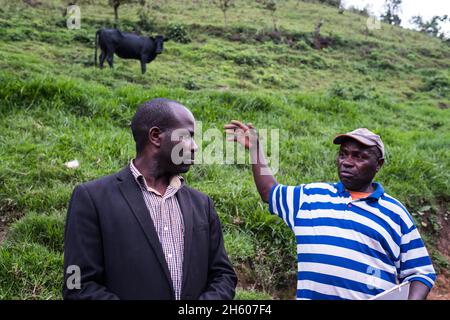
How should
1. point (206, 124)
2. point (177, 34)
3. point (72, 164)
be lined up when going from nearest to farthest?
point (72, 164), point (206, 124), point (177, 34)

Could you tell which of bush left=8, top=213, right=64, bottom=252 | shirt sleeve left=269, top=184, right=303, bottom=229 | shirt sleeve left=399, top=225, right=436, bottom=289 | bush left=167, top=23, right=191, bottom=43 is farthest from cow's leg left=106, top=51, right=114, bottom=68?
shirt sleeve left=399, top=225, right=436, bottom=289

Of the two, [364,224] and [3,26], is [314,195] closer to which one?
[364,224]

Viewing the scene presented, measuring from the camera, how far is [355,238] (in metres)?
2.17

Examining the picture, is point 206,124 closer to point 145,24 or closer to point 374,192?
point 374,192

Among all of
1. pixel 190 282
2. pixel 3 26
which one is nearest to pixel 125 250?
pixel 190 282

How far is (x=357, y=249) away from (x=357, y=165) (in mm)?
485

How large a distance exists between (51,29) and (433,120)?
9.85 metres

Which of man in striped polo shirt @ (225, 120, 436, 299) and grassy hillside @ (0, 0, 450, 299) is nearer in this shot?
man in striped polo shirt @ (225, 120, 436, 299)

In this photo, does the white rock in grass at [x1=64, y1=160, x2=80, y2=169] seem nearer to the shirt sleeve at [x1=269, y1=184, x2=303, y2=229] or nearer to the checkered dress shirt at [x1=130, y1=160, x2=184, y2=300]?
the shirt sleeve at [x1=269, y1=184, x2=303, y2=229]

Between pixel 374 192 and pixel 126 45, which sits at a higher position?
pixel 126 45

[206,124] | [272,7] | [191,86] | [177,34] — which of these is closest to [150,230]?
[206,124]

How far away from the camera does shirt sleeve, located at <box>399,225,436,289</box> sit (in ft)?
7.13

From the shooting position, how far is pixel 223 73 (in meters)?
10.7

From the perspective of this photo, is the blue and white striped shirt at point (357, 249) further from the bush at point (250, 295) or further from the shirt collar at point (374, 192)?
the bush at point (250, 295)
